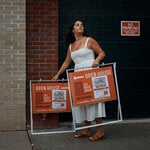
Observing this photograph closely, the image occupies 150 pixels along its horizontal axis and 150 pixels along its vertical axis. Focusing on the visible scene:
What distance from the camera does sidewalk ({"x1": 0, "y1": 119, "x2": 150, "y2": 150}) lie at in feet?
23.0

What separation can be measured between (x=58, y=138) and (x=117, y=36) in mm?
2390

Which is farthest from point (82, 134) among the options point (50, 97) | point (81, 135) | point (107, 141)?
point (50, 97)

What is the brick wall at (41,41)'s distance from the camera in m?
8.09

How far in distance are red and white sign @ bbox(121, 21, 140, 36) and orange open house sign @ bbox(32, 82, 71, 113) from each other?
1708mm

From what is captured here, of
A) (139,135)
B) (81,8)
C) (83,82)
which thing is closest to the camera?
(83,82)

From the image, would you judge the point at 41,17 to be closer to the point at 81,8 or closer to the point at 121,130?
the point at 81,8

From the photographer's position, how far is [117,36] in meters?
8.73

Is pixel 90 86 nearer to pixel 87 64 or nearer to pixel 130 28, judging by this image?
pixel 87 64

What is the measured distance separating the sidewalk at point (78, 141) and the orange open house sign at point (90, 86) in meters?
0.66

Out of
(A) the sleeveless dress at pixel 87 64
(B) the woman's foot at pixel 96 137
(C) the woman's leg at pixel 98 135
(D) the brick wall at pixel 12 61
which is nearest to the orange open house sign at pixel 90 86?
(A) the sleeveless dress at pixel 87 64

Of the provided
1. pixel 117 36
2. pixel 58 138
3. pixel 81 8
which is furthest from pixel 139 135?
pixel 81 8

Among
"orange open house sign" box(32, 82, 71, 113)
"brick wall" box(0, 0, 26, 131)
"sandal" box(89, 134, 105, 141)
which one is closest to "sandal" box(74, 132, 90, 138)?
"sandal" box(89, 134, 105, 141)

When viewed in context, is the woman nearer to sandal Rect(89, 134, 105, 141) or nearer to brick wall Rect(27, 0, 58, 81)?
sandal Rect(89, 134, 105, 141)

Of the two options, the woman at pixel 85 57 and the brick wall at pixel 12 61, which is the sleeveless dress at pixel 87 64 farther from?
the brick wall at pixel 12 61
